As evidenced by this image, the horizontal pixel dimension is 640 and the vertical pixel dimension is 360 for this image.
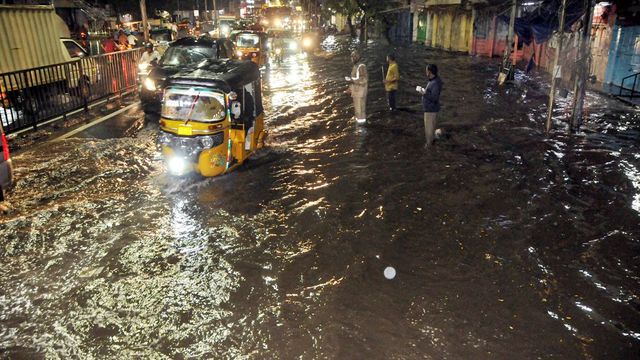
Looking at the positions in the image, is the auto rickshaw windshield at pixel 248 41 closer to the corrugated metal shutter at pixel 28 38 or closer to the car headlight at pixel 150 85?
the corrugated metal shutter at pixel 28 38

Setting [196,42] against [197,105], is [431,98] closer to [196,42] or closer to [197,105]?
[197,105]

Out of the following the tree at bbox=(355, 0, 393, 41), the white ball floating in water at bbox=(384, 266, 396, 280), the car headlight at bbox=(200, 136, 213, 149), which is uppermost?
the tree at bbox=(355, 0, 393, 41)

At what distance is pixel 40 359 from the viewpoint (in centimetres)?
443

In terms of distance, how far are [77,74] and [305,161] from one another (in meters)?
8.50

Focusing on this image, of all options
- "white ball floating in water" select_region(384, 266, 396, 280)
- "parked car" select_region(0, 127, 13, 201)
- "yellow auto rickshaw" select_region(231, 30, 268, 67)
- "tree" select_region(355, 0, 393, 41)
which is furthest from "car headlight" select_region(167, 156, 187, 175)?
"tree" select_region(355, 0, 393, 41)

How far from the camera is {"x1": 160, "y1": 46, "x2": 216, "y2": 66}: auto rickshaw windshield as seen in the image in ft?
48.4

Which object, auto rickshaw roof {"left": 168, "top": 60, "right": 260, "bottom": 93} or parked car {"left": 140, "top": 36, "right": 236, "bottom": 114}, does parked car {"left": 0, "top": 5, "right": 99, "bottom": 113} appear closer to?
parked car {"left": 140, "top": 36, "right": 236, "bottom": 114}

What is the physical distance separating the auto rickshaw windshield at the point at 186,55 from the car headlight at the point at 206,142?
6989mm

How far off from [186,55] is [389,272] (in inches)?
455

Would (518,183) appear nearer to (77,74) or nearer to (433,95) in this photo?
(433,95)

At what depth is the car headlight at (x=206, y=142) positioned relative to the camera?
27.5 ft

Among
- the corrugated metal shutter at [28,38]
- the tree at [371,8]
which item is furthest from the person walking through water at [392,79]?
the tree at [371,8]

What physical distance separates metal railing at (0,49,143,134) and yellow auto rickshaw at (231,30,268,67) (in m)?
6.44

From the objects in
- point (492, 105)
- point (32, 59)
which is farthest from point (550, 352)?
point (32, 59)
